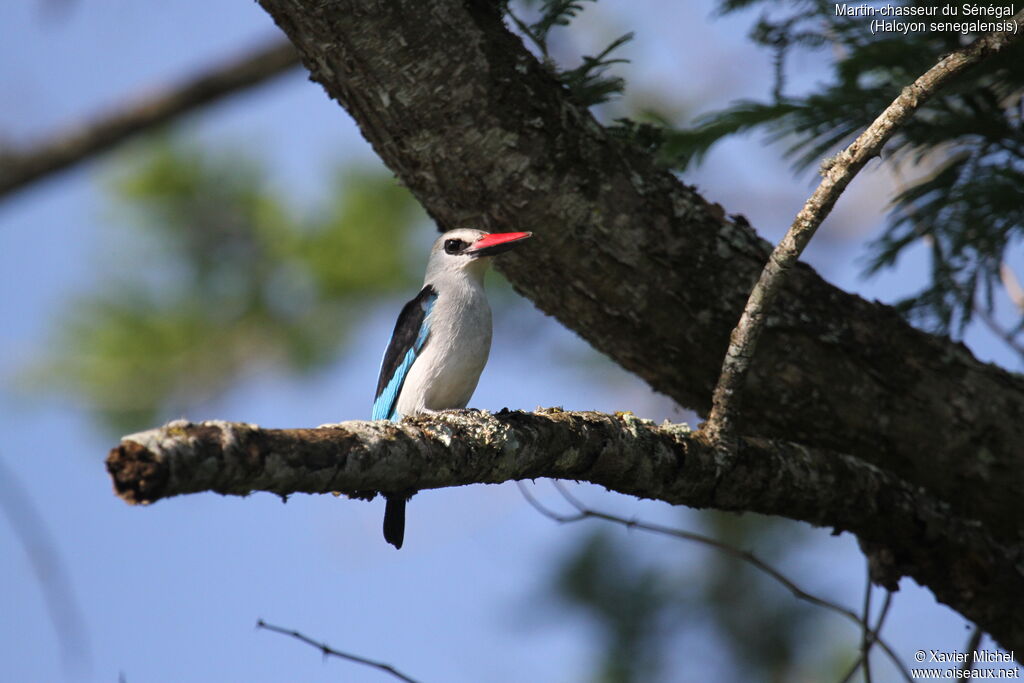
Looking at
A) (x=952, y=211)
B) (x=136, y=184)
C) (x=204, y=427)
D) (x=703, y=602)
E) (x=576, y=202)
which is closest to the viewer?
(x=204, y=427)

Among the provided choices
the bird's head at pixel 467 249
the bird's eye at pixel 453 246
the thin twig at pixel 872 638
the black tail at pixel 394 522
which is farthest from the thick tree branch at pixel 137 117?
the thin twig at pixel 872 638

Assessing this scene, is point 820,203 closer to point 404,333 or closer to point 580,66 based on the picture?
point 580,66

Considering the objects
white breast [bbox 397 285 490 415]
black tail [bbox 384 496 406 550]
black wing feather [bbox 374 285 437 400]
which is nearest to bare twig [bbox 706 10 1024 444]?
white breast [bbox 397 285 490 415]

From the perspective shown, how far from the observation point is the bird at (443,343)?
3947mm

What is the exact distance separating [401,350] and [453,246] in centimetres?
50

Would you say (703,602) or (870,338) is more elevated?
(870,338)

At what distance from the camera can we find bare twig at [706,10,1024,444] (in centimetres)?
307

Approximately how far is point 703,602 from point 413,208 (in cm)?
367

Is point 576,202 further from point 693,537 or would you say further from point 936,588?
point 936,588

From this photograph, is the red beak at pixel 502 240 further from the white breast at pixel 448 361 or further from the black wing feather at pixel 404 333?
the black wing feather at pixel 404 333

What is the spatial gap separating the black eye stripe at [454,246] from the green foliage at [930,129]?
1.09 m

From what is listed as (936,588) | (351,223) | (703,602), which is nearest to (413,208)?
(351,223)

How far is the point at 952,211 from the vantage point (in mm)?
4012

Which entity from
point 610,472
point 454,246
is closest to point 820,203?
point 610,472
